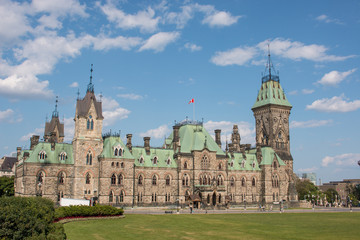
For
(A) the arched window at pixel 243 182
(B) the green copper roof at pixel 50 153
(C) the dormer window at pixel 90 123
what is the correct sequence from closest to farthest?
(B) the green copper roof at pixel 50 153 < (C) the dormer window at pixel 90 123 < (A) the arched window at pixel 243 182

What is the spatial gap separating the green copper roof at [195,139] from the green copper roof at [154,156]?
3.15 meters

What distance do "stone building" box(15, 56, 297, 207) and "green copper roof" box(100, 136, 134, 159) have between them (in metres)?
0.17

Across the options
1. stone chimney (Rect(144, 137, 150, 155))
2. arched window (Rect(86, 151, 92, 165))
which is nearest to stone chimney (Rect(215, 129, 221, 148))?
stone chimney (Rect(144, 137, 150, 155))

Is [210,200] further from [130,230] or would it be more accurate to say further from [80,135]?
[130,230]

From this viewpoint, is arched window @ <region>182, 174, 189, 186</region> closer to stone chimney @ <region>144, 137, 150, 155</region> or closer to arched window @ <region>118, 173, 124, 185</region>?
stone chimney @ <region>144, 137, 150, 155</region>

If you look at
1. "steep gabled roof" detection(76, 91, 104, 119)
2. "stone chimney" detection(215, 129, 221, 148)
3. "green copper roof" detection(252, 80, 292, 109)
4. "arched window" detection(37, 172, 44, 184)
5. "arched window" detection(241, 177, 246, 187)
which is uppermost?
"green copper roof" detection(252, 80, 292, 109)

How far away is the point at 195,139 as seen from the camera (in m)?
85.6

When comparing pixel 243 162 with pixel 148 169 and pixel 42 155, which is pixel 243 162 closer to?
pixel 148 169

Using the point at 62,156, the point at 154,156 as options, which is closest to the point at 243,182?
the point at 154,156

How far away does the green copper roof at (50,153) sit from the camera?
7056 cm

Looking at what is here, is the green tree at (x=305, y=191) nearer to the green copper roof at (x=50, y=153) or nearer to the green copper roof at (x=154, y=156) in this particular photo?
the green copper roof at (x=154, y=156)

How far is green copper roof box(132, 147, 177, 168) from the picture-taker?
263 feet

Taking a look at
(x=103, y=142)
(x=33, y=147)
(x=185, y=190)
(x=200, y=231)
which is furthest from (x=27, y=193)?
(x=200, y=231)

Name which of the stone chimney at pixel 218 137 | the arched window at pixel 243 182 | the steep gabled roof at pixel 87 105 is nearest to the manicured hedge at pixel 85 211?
the steep gabled roof at pixel 87 105
